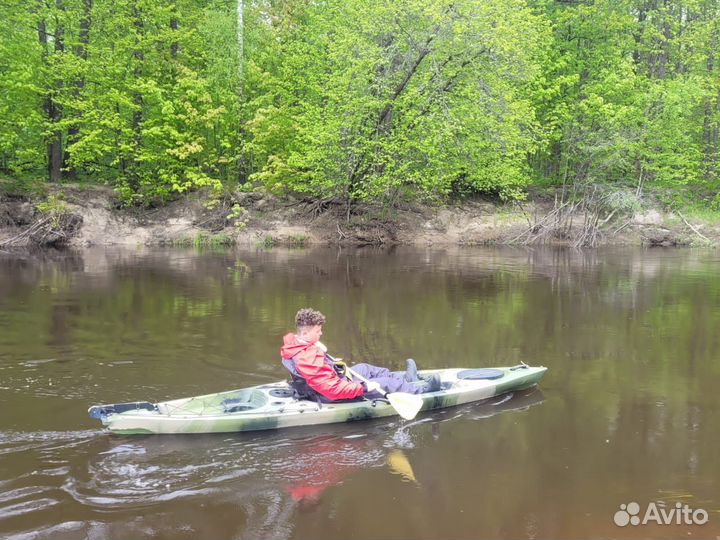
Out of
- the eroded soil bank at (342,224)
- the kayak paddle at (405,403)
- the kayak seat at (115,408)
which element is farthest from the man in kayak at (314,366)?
the eroded soil bank at (342,224)

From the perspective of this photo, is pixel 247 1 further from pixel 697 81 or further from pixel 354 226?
pixel 697 81

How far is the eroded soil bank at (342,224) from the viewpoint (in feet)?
78.3

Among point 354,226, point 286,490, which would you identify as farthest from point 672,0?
point 286,490

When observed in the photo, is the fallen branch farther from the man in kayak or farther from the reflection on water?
the man in kayak

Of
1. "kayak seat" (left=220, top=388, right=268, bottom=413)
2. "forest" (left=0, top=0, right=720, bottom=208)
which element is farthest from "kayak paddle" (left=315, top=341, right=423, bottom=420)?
"forest" (left=0, top=0, right=720, bottom=208)

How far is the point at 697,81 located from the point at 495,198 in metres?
9.15

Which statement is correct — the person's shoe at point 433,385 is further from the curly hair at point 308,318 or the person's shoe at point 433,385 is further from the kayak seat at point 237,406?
the kayak seat at point 237,406

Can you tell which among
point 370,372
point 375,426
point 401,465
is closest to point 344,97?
point 370,372

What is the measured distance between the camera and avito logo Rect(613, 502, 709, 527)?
13.2ft

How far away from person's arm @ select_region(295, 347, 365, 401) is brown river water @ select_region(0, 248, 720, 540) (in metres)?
0.33

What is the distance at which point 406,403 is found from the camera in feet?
18.5

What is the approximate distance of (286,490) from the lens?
4.43 m

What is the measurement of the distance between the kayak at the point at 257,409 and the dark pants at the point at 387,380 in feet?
0.50

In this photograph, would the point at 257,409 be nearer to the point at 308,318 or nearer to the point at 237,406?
the point at 237,406
